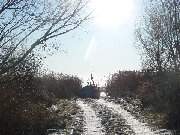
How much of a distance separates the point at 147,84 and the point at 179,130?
17.9 meters

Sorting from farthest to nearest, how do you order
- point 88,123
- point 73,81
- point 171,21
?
point 73,81, point 171,21, point 88,123

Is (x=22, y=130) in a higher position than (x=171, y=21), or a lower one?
lower

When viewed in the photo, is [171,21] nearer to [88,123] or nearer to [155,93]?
[155,93]

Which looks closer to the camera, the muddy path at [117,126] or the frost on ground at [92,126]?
the muddy path at [117,126]

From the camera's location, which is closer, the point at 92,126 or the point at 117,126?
the point at 117,126

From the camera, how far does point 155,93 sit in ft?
103

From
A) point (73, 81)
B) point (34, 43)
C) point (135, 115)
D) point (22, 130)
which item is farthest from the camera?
point (73, 81)

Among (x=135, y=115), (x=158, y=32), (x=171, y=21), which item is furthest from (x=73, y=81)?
(x=135, y=115)

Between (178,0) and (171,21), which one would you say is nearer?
(178,0)

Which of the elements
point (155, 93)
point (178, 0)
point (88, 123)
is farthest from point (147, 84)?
point (88, 123)

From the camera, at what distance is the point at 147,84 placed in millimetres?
36219

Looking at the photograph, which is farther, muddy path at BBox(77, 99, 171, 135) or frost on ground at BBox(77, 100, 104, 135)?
frost on ground at BBox(77, 100, 104, 135)

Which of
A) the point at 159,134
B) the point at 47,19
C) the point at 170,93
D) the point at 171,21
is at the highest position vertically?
the point at 171,21

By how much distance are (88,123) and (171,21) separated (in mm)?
13061
